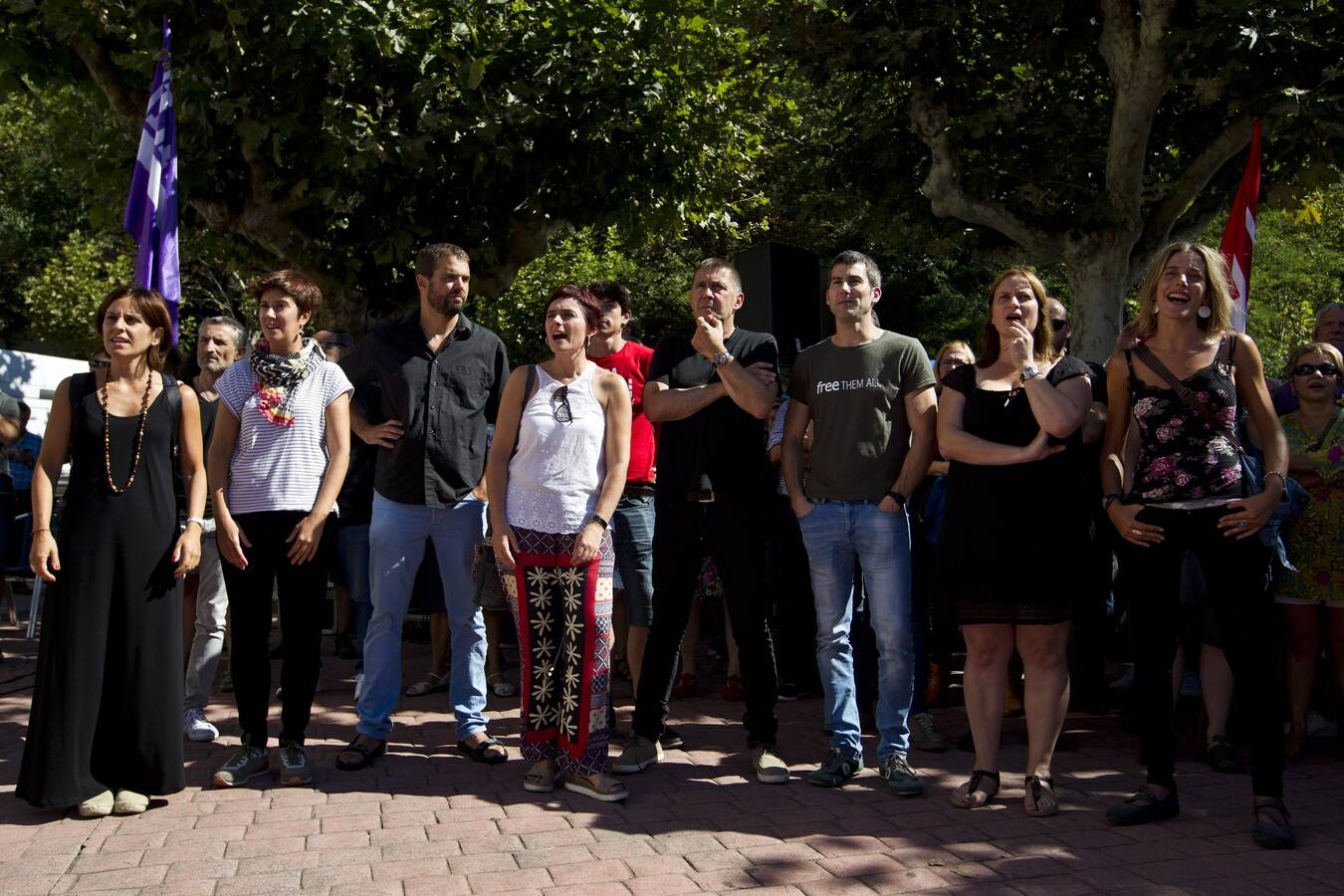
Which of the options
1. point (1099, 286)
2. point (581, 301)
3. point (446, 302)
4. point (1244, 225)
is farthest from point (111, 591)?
point (1099, 286)

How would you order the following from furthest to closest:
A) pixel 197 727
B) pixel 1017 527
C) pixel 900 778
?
1. pixel 197 727
2. pixel 900 778
3. pixel 1017 527

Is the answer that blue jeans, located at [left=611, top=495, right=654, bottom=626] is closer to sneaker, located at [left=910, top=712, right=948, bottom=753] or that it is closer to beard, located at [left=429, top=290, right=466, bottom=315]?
beard, located at [left=429, top=290, right=466, bottom=315]

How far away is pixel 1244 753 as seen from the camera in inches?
214

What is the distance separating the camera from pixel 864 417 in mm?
5020

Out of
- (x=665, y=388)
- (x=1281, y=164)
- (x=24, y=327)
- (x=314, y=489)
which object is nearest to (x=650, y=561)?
(x=665, y=388)

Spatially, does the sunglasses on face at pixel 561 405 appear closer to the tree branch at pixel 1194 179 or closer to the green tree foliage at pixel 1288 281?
the tree branch at pixel 1194 179

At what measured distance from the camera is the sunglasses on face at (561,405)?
4.92m

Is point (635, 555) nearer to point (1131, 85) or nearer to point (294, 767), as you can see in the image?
point (294, 767)

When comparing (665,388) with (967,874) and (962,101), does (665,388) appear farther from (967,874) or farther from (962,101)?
(962,101)

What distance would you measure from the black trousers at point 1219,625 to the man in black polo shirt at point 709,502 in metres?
1.56

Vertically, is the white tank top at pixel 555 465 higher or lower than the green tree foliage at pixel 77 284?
lower

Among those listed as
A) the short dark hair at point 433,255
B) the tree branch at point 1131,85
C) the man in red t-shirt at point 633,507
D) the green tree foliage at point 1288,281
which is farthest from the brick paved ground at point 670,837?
the green tree foliage at point 1288,281

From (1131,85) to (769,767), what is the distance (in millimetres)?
7529

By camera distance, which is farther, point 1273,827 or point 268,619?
point 268,619
